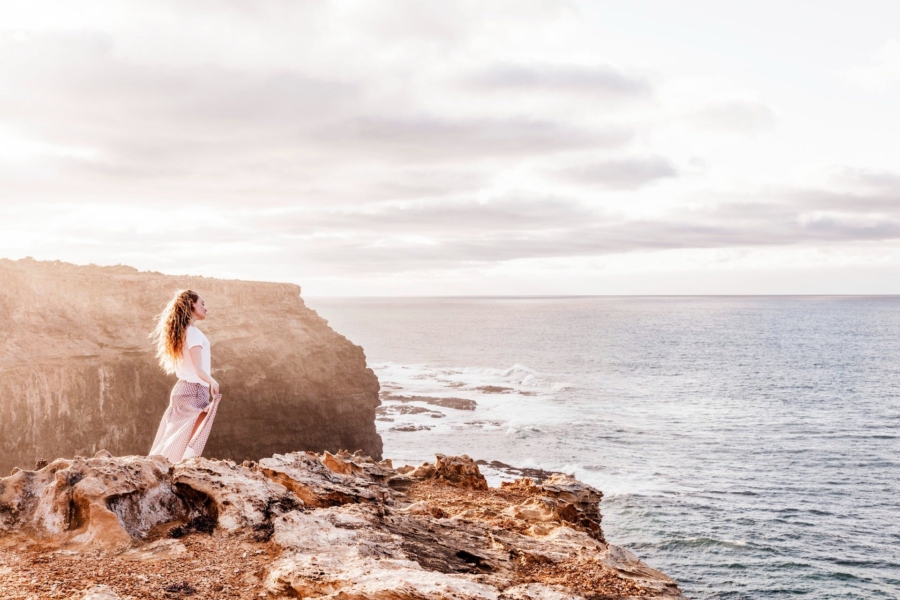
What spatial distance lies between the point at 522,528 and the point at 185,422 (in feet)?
16.2

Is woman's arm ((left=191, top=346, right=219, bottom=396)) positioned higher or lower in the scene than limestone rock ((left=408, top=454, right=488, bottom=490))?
higher

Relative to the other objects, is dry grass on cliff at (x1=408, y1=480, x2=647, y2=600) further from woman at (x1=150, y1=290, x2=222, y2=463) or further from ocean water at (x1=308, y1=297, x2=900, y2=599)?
ocean water at (x1=308, y1=297, x2=900, y2=599)

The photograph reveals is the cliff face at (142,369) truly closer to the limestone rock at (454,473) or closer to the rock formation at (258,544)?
the limestone rock at (454,473)

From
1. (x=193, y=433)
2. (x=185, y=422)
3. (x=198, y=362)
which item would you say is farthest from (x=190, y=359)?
(x=193, y=433)

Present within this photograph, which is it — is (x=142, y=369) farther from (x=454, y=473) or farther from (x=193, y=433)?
(x=193, y=433)

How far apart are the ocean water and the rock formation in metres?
22.4

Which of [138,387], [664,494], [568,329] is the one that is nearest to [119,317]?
[138,387]

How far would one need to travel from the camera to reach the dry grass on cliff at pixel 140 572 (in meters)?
5.66

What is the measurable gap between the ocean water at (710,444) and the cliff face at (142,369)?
24.0ft

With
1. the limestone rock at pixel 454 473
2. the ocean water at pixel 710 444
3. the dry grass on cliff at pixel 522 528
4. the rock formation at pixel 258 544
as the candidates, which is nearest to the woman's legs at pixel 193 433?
the rock formation at pixel 258 544

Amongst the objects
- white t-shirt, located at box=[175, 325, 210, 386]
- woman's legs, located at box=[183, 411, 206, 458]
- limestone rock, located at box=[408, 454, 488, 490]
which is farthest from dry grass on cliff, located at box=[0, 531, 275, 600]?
limestone rock, located at box=[408, 454, 488, 490]

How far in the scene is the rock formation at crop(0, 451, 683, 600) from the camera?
19.5 feet

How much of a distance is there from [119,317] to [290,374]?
10.7 metres

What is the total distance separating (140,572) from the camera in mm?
6121
